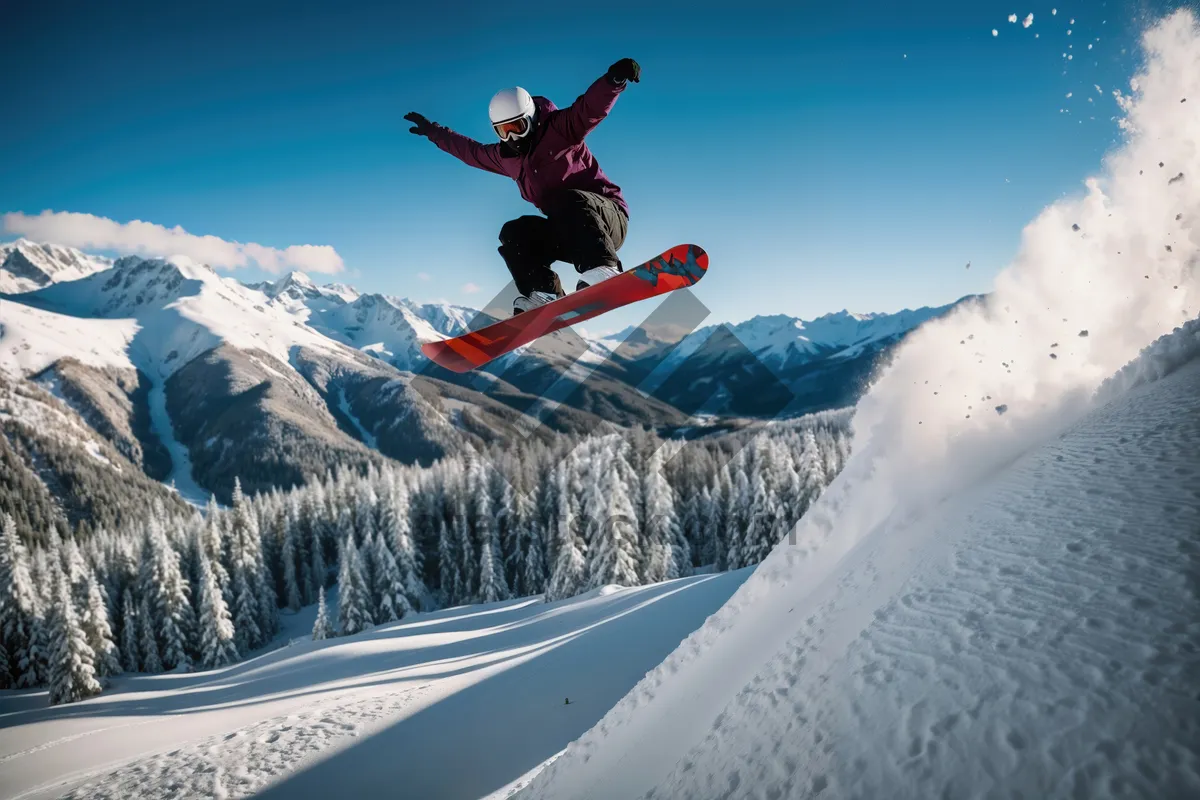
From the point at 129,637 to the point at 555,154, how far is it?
4911 cm

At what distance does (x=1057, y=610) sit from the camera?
2070 millimetres

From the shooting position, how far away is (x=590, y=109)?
5.23 metres

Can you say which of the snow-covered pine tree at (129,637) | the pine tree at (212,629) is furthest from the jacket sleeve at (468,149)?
the snow-covered pine tree at (129,637)

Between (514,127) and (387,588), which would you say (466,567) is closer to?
(387,588)

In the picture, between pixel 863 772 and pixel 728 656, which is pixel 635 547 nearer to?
pixel 728 656

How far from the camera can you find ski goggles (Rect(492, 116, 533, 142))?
5.64 m

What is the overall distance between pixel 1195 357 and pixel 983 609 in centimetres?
309

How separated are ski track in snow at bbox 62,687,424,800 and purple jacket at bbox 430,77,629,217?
1118cm

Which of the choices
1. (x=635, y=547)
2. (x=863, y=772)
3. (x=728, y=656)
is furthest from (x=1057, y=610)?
(x=635, y=547)

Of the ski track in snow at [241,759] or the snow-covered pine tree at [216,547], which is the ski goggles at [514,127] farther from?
the snow-covered pine tree at [216,547]

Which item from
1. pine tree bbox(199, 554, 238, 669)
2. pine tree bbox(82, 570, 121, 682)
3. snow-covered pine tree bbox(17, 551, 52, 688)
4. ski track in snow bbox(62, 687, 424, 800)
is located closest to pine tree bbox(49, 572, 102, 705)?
pine tree bbox(82, 570, 121, 682)

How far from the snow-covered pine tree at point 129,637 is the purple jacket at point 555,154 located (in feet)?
156

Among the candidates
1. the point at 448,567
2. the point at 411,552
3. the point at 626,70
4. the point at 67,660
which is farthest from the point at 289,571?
the point at 626,70

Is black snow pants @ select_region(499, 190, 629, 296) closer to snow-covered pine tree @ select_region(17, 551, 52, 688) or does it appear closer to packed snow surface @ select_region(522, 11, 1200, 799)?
packed snow surface @ select_region(522, 11, 1200, 799)
